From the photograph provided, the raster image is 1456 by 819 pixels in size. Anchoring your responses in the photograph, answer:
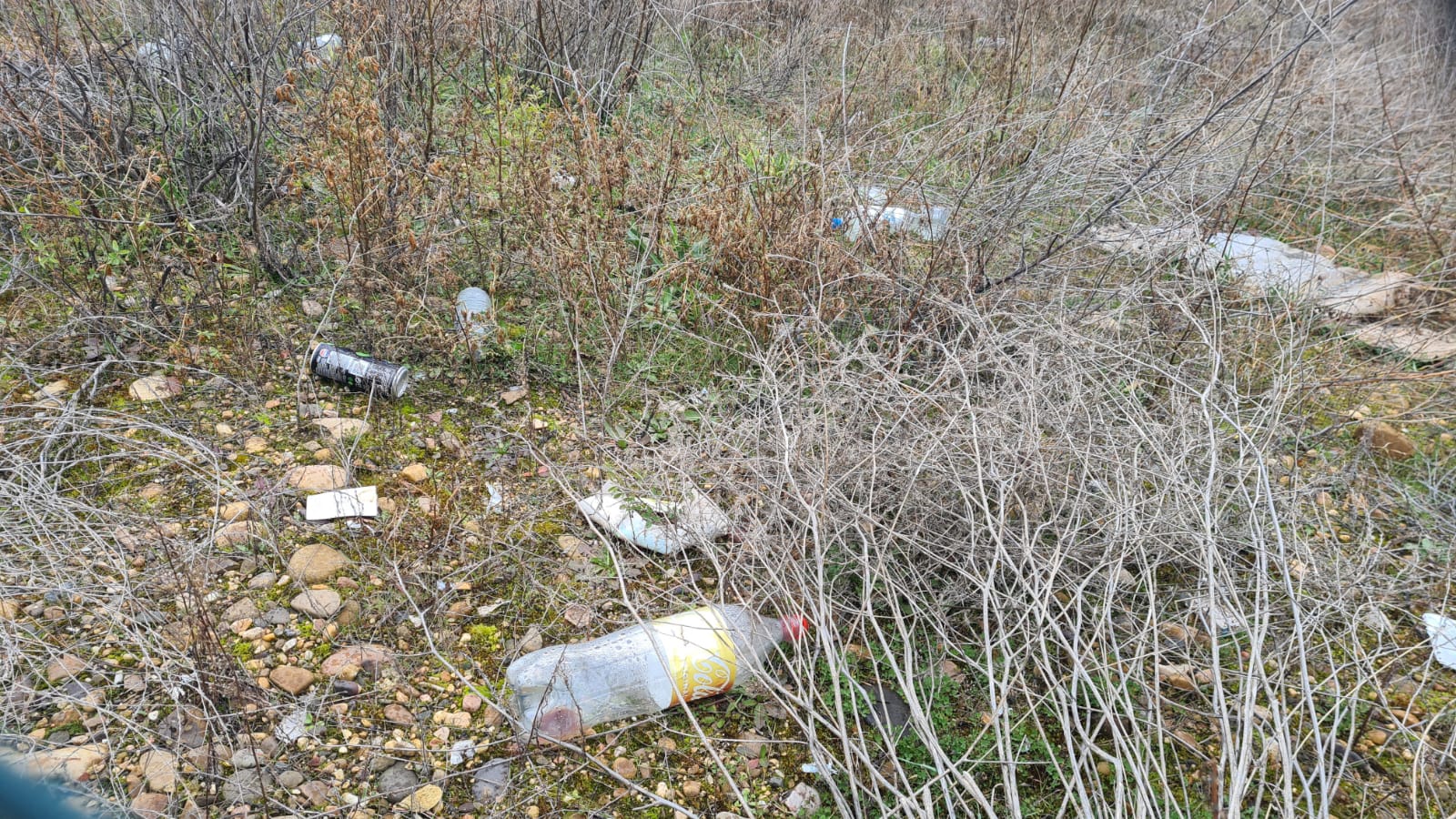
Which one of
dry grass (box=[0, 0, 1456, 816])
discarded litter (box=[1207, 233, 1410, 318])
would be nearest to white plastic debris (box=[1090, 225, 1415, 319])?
discarded litter (box=[1207, 233, 1410, 318])

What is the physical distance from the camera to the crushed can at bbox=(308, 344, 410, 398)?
2.48 metres

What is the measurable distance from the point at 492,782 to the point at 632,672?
36cm

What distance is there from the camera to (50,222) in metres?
2.41

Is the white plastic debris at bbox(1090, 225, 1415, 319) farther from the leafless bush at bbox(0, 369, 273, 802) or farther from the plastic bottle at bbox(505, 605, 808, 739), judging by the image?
the leafless bush at bbox(0, 369, 273, 802)

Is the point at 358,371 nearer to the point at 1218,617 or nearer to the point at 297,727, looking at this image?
the point at 297,727

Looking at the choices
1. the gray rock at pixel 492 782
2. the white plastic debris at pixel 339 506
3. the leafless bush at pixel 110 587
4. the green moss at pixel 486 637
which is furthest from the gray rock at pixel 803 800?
the white plastic debris at pixel 339 506

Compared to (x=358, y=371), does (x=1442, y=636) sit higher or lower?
lower

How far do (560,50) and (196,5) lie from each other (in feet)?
4.95

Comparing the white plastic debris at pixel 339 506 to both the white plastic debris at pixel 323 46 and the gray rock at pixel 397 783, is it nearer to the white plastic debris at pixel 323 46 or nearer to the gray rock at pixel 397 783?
A: the gray rock at pixel 397 783

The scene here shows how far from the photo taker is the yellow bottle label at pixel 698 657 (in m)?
1.86

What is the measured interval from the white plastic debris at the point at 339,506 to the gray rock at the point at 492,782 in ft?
2.56

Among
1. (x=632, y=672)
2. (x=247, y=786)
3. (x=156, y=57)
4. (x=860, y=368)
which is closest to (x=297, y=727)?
(x=247, y=786)

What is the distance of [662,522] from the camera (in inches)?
85.5

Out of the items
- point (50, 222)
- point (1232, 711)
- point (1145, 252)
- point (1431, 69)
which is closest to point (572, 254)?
point (50, 222)
